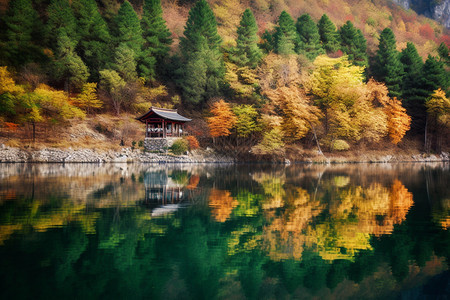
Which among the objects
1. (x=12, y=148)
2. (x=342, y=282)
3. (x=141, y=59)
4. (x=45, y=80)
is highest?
(x=141, y=59)

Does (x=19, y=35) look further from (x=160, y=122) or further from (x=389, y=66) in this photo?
(x=389, y=66)

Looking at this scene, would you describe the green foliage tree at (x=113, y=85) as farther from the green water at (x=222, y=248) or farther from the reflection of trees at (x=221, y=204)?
the green water at (x=222, y=248)

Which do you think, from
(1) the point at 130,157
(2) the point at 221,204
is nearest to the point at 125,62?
(1) the point at 130,157

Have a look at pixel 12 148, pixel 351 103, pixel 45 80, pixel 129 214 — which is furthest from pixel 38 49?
pixel 129 214

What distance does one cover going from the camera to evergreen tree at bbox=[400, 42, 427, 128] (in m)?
39.5

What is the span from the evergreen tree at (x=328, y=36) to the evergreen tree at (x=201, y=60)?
13.1 m

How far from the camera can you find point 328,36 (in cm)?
4372

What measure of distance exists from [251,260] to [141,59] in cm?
3663

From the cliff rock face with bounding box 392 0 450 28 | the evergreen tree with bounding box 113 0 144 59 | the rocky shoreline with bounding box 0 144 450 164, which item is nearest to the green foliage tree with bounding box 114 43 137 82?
the evergreen tree with bounding box 113 0 144 59

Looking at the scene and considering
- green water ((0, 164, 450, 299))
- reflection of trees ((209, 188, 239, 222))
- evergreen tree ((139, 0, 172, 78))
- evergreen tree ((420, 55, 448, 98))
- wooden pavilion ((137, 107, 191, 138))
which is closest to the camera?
green water ((0, 164, 450, 299))

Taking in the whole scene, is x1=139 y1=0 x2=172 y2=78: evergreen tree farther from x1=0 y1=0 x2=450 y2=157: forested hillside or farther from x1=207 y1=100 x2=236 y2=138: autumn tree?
x1=207 y1=100 x2=236 y2=138: autumn tree

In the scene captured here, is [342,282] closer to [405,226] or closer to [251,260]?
[251,260]

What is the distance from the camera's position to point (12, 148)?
28.7 metres

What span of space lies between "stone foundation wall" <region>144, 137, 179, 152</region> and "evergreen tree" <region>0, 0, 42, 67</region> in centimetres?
1480
